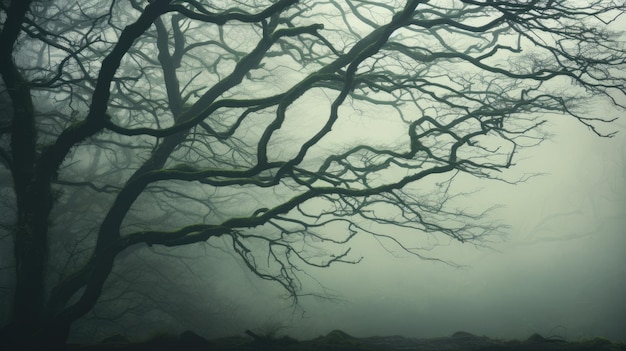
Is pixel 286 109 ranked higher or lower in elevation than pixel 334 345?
higher

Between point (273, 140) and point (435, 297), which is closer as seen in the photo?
point (273, 140)

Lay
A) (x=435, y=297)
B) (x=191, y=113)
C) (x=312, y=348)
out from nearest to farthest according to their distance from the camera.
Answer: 1. (x=312, y=348)
2. (x=191, y=113)
3. (x=435, y=297)

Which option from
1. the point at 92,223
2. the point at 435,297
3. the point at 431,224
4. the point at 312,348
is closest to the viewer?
the point at 312,348

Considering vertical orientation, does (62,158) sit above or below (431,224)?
above

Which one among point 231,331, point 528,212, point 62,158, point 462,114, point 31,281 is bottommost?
point 231,331

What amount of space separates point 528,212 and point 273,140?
4068 centimetres

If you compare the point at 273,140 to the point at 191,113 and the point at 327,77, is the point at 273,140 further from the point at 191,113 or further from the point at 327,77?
the point at 327,77

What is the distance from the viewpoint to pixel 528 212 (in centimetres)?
4394

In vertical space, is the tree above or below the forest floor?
above

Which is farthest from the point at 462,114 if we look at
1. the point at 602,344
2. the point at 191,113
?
the point at 191,113

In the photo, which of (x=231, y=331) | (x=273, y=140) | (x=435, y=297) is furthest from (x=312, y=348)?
(x=435, y=297)

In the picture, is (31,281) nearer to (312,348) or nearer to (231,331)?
(312,348)

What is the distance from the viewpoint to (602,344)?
5.84 m

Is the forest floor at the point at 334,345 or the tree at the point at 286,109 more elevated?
the tree at the point at 286,109
